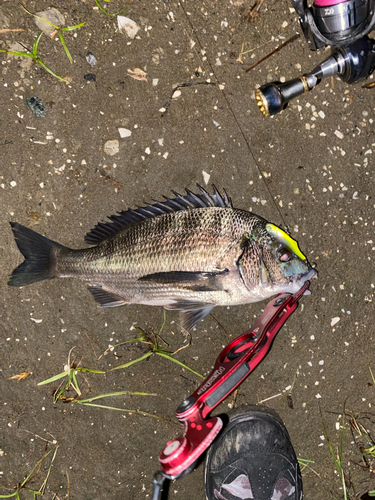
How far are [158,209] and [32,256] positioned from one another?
116cm

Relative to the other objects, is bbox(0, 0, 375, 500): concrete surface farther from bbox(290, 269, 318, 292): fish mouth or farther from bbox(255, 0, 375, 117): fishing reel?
bbox(290, 269, 318, 292): fish mouth

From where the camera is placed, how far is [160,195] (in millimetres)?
3059

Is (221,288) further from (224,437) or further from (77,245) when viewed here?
(224,437)

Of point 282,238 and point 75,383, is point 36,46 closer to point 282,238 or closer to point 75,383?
point 282,238

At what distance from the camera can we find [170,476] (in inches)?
90.6

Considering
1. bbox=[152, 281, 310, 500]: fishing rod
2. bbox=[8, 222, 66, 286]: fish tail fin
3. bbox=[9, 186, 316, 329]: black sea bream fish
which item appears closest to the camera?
bbox=[152, 281, 310, 500]: fishing rod

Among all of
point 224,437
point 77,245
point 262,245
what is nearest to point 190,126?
point 262,245

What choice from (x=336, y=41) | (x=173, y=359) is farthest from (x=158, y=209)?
(x=336, y=41)

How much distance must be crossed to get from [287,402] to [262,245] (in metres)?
1.76

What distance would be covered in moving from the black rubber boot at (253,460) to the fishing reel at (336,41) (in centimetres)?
293

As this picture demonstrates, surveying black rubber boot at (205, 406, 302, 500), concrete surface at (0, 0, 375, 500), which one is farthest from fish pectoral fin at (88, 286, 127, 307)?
black rubber boot at (205, 406, 302, 500)

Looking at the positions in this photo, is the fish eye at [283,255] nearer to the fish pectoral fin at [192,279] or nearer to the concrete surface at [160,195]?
the fish pectoral fin at [192,279]

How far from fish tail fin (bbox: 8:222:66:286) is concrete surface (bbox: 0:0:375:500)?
21cm

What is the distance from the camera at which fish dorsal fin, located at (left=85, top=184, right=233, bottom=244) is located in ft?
9.11
